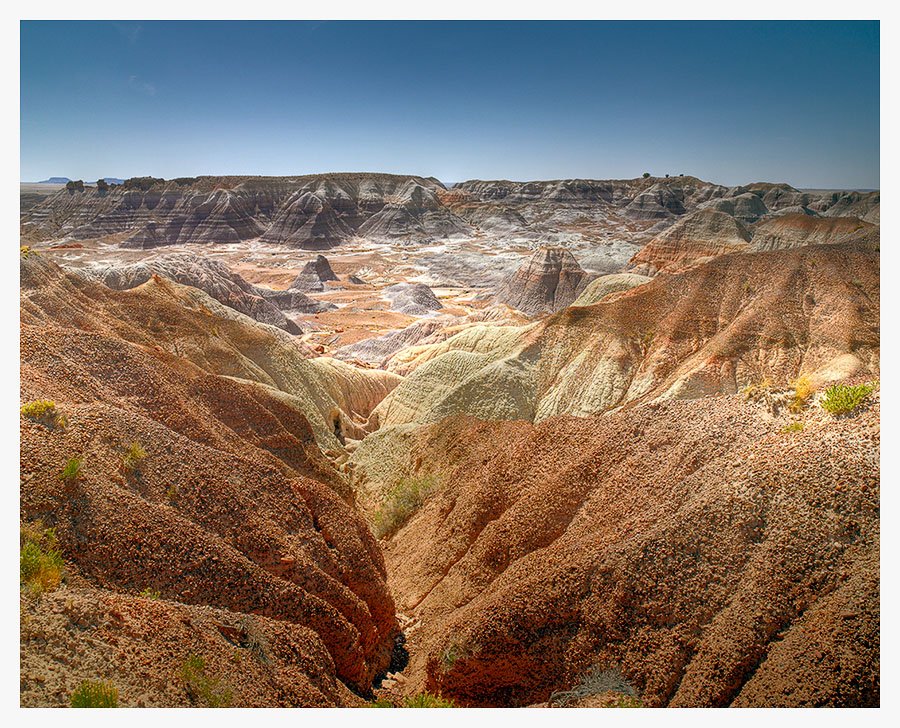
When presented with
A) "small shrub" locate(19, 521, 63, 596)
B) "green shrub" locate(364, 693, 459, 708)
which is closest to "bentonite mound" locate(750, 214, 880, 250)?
"green shrub" locate(364, 693, 459, 708)

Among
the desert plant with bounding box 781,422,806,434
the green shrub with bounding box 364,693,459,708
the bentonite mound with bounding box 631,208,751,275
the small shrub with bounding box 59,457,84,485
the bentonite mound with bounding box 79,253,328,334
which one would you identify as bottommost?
the green shrub with bounding box 364,693,459,708

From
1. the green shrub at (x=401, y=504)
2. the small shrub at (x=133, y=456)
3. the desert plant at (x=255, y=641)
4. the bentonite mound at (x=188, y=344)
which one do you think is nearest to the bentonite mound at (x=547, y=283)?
the bentonite mound at (x=188, y=344)

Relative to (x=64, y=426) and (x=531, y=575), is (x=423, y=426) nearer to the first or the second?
(x=531, y=575)

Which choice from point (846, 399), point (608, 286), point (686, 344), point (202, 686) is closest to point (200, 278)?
point (608, 286)

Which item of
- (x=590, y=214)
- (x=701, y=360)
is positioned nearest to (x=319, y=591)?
(x=701, y=360)

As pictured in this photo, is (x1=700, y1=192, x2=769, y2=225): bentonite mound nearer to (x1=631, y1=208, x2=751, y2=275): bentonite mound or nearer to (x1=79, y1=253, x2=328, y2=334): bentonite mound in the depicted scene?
(x1=631, y1=208, x2=751, y2=275): bentonite mound

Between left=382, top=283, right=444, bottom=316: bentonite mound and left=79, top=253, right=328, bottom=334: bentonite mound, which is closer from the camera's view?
left=79, top=253, right=328, bottom=334: bentonite mound

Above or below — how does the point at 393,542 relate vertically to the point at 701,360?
below
